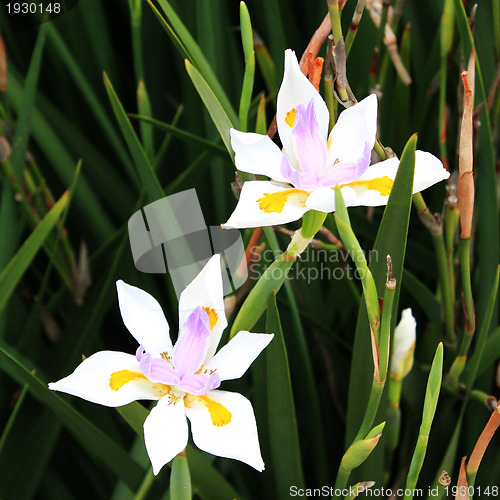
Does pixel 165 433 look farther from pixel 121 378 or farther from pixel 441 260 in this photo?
pixel 441 260

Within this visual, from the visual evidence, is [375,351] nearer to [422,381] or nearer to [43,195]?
[422,381]

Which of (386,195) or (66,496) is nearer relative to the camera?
(386,195)

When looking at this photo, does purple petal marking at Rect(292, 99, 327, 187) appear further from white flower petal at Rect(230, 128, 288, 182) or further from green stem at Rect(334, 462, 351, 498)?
green stem at Rect(334, 462, 351, 498)

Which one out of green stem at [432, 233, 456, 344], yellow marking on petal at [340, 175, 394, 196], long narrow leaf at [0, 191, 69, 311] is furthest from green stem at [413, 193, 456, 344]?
long narrow leaf at [0, 191, 69, 311]

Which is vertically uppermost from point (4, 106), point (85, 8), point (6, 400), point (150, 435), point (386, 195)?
point (85, 8)

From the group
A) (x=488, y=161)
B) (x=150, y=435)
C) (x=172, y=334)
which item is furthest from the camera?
(x=172, y=334)

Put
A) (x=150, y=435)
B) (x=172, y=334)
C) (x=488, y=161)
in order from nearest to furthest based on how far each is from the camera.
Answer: (x=150, y=435) < (x=488, y=161) < (x=172, y=334)

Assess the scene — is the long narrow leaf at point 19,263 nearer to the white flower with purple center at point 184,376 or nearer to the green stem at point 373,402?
the white flower with purple center at point 184,376

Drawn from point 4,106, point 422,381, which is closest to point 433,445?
point 422,381
